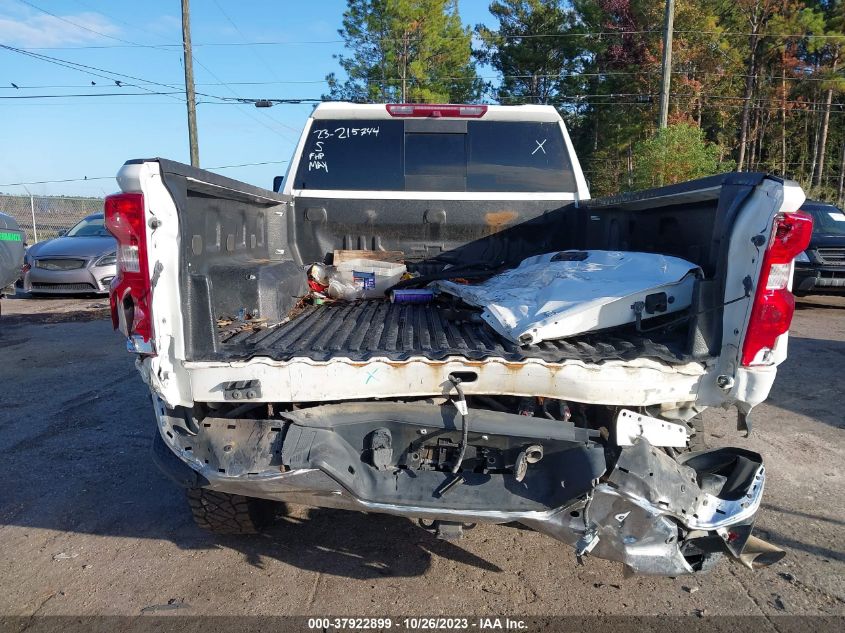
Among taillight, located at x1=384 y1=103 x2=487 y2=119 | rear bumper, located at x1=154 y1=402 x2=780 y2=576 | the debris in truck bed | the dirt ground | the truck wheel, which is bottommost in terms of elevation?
the dirt ground

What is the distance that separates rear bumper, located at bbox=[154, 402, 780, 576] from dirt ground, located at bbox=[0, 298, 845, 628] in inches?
22.9

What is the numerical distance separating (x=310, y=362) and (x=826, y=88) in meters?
33.4

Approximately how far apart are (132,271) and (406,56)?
33617 millimetres

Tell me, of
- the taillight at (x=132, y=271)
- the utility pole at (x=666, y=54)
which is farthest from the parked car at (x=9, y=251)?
the utility pole at (x=666, y=54)

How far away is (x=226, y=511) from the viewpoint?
123 inches

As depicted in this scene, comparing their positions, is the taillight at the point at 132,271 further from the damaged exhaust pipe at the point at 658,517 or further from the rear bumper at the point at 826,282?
the rear bumper at the point at 826,282

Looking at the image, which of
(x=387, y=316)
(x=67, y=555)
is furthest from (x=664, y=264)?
(x=67, y=555)

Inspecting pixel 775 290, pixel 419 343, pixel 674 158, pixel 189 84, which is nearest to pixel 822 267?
pixel 674 158

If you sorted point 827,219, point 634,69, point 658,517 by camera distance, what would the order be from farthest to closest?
point 634,69
point 827,219
point 658,517

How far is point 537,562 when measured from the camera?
3.13 meters

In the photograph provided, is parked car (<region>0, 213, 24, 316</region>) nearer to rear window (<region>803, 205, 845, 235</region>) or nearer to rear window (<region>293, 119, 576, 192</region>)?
rear window (<region>293, 119, 576, 192</region>)

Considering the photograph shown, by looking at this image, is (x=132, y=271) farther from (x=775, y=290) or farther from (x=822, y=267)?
(x=822, y=267)

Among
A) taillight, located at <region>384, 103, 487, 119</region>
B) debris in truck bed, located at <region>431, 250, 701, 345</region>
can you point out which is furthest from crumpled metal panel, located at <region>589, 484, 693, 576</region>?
taillight, located at <region>384, 103, 487, 119</region>

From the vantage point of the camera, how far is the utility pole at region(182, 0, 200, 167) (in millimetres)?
19734
